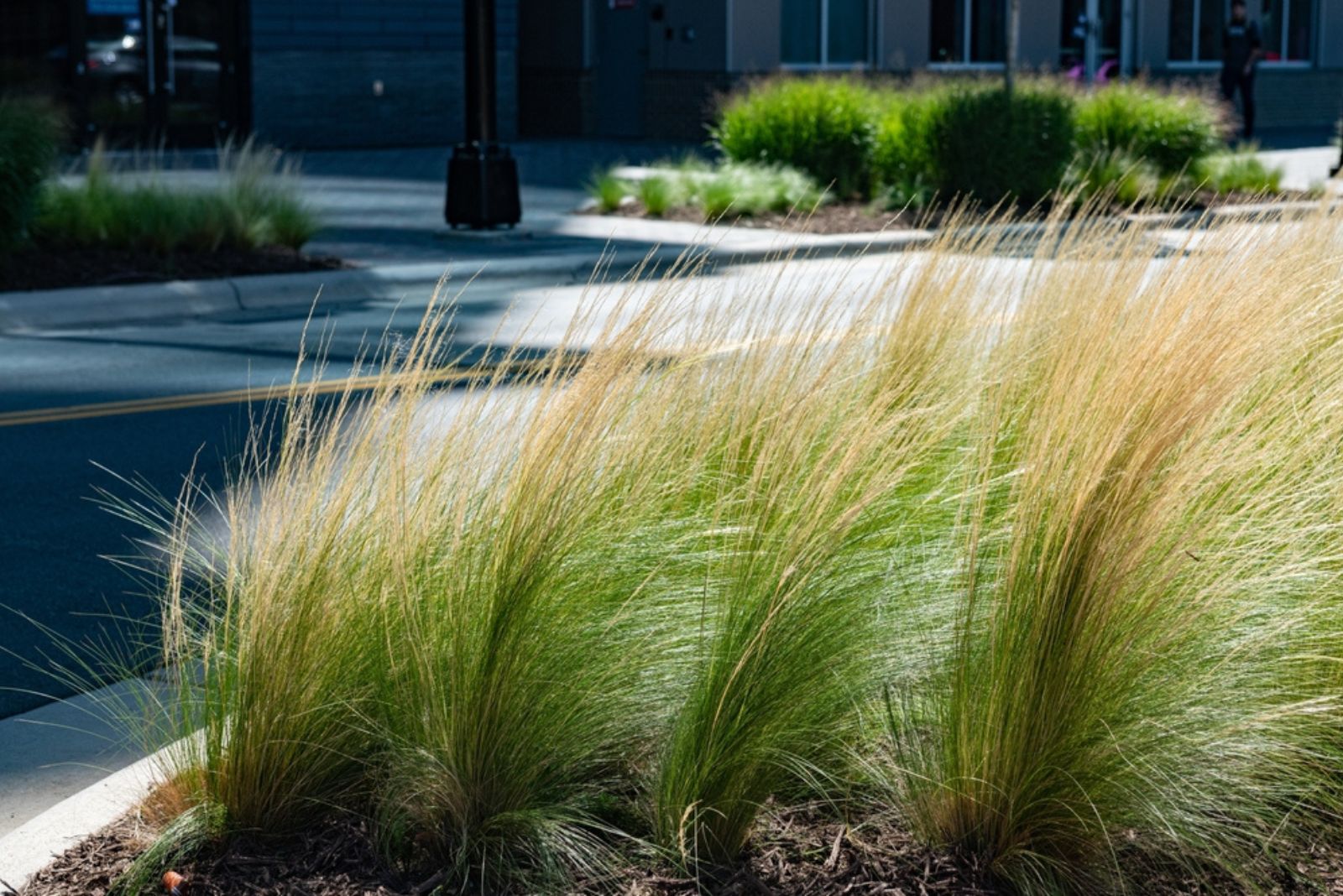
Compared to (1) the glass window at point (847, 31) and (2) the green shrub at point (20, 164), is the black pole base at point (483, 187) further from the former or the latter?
(1) the glass window at point (847, 31)

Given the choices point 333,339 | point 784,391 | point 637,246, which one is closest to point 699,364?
point 784,391

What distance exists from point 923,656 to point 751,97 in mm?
18160

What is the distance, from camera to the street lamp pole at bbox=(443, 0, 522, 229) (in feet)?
54.9

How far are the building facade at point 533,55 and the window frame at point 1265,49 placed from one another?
0.05 meters

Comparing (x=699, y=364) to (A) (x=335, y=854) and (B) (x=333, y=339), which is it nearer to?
(A) (x=335, y=854)

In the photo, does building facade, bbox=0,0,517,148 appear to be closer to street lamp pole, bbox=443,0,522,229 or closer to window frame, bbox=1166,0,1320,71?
street lamp pole, bbox=443,0,522,229

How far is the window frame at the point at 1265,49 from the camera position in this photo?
125 ft

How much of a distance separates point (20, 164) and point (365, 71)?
17.4 m

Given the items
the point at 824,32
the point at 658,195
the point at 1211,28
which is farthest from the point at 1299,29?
the point at 658,195

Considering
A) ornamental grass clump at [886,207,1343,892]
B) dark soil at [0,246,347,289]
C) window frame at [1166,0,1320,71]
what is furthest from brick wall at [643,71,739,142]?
ornamental grass clump at [886,207,1343,892]

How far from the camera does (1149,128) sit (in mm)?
21125

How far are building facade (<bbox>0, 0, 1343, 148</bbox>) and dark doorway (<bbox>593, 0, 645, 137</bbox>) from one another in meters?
0.04

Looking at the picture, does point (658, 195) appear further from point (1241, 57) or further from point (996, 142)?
point (1241, 57)

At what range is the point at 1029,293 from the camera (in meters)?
5.32
